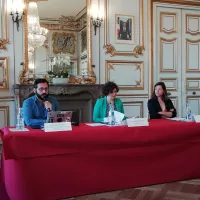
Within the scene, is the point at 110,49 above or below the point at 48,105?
above

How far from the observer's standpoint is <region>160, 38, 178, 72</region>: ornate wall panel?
18.4 ft

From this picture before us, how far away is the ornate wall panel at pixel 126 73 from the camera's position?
527 cm

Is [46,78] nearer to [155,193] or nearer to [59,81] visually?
[59,81]

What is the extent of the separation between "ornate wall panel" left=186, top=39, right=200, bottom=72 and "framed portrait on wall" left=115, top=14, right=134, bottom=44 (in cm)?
120

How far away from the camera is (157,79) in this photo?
18.3 ft

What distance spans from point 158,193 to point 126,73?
2915 mm

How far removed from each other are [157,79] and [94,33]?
145 cm

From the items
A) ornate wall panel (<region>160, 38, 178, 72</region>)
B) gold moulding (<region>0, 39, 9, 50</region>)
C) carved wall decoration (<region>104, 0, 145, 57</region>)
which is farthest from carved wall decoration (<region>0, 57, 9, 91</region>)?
ornate wall panel (<region>160, 38, 178, 72</region>)

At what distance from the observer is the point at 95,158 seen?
8.71 feet

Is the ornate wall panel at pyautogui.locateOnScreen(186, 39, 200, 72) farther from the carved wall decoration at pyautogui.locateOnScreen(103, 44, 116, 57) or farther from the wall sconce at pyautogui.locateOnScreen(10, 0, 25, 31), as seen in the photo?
the wall sconce at pyautogui.locateOnScreen(10, 0, 25, 31)

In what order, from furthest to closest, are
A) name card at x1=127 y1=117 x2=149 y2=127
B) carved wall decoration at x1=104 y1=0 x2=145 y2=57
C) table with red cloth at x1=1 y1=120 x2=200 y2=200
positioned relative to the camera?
carved wall decoration at x1=104 y1=0 x2=145 y2=57, name card at x1=127 y1=117 x2=149 y2=127, table with red cloth at x1=1 y1=120 x2=200 y2=200

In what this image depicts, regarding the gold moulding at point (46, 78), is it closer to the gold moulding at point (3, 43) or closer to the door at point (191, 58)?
the gold moulding at point (3, 43)

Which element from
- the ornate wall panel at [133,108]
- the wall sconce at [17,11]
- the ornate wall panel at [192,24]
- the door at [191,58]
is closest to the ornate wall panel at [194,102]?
the door at [191,58]

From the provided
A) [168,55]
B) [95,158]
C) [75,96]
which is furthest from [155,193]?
[168,55]
